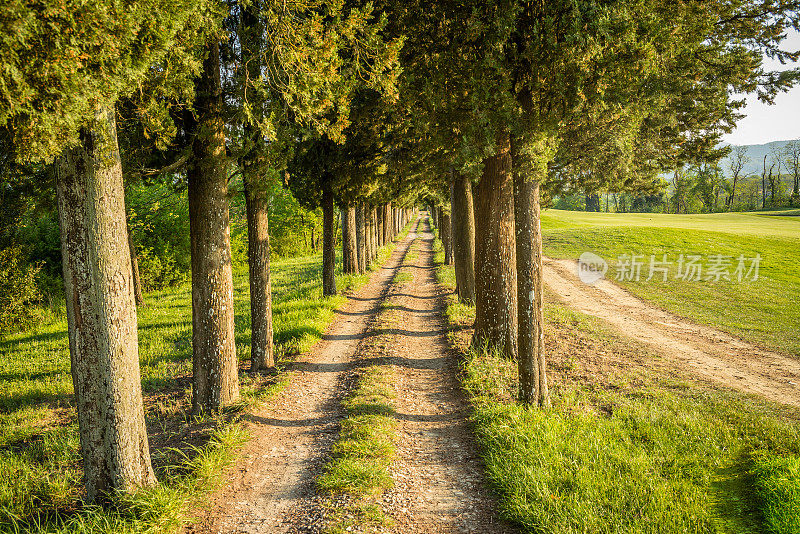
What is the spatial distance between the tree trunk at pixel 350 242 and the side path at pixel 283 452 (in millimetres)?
8666

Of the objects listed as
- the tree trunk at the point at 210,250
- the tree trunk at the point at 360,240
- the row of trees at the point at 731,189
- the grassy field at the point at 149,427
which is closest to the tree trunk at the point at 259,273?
the grassy field at the point at 149,427

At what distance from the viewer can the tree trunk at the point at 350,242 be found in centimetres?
1762

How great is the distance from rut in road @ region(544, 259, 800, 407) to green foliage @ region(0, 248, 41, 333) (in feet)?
66.0

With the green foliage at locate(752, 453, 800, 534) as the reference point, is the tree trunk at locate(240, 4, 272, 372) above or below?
above

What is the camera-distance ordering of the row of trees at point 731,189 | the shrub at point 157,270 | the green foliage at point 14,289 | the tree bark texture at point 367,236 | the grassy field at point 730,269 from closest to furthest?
the grassy field at point 730,269 → the green foliage at point 14,289 → the tree bark texture at point 367,236 → the shrub at point 157,270 → the row of trees at point 731,189

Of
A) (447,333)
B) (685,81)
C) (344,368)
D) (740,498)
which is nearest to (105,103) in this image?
(344,368)

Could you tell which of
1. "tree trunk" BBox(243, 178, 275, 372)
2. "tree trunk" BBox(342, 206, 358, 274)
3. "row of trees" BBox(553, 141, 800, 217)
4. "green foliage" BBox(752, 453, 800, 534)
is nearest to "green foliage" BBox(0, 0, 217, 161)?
"tree trunk" BBox(243, 178, 275, 372)

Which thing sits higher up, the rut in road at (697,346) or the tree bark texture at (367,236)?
the tree bark texture at (367,236)

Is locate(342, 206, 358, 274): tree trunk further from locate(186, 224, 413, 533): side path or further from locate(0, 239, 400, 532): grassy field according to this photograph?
locate(186, 224, 413, 533): side path

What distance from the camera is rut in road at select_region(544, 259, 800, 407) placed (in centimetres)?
911

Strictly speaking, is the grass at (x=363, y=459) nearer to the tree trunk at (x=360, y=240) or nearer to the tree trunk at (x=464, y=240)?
the tree trunk at (x=464, y=240)

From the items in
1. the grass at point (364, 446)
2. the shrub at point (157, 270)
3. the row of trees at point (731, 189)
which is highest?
the row of trees at point (731, 189)

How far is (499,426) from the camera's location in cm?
565

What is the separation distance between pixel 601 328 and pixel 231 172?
11.4 metres
